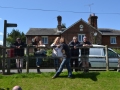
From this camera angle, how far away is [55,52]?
380 inches

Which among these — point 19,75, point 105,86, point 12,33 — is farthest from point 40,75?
point 12,33

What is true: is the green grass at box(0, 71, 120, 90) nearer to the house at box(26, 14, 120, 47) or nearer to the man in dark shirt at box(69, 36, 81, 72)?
the man in dark shirt at box(69, 36, 81, 72)

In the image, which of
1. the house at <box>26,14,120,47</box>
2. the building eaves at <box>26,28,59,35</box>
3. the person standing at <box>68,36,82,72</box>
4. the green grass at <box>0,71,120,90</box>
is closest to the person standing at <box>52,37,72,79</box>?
the green grass at <box>0,71,120,90</box>

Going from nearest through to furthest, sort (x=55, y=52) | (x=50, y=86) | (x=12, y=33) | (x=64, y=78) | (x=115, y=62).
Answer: (x=50, y=86), (x=64, y=78), (x=55, y=52), (x=115, y=62), (x=12, y=33)

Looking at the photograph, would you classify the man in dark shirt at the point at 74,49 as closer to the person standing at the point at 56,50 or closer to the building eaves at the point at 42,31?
the person standing at the point at 56,50

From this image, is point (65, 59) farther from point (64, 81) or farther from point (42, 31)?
point (42, 31)

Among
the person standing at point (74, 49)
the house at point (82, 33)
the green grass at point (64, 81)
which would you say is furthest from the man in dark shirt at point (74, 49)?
the house at point (82, 33)

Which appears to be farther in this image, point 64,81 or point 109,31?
point 109,31

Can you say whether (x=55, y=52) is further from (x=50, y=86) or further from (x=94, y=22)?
(x=94, y=22)

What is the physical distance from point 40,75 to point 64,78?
3.57ft

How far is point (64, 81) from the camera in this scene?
27.8ft

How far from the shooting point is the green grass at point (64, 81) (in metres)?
8.03

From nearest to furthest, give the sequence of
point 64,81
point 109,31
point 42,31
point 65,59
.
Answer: point 64,81, point 65,59, point 42,31, point 109,31

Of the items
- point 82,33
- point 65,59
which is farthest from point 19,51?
point 82,33
